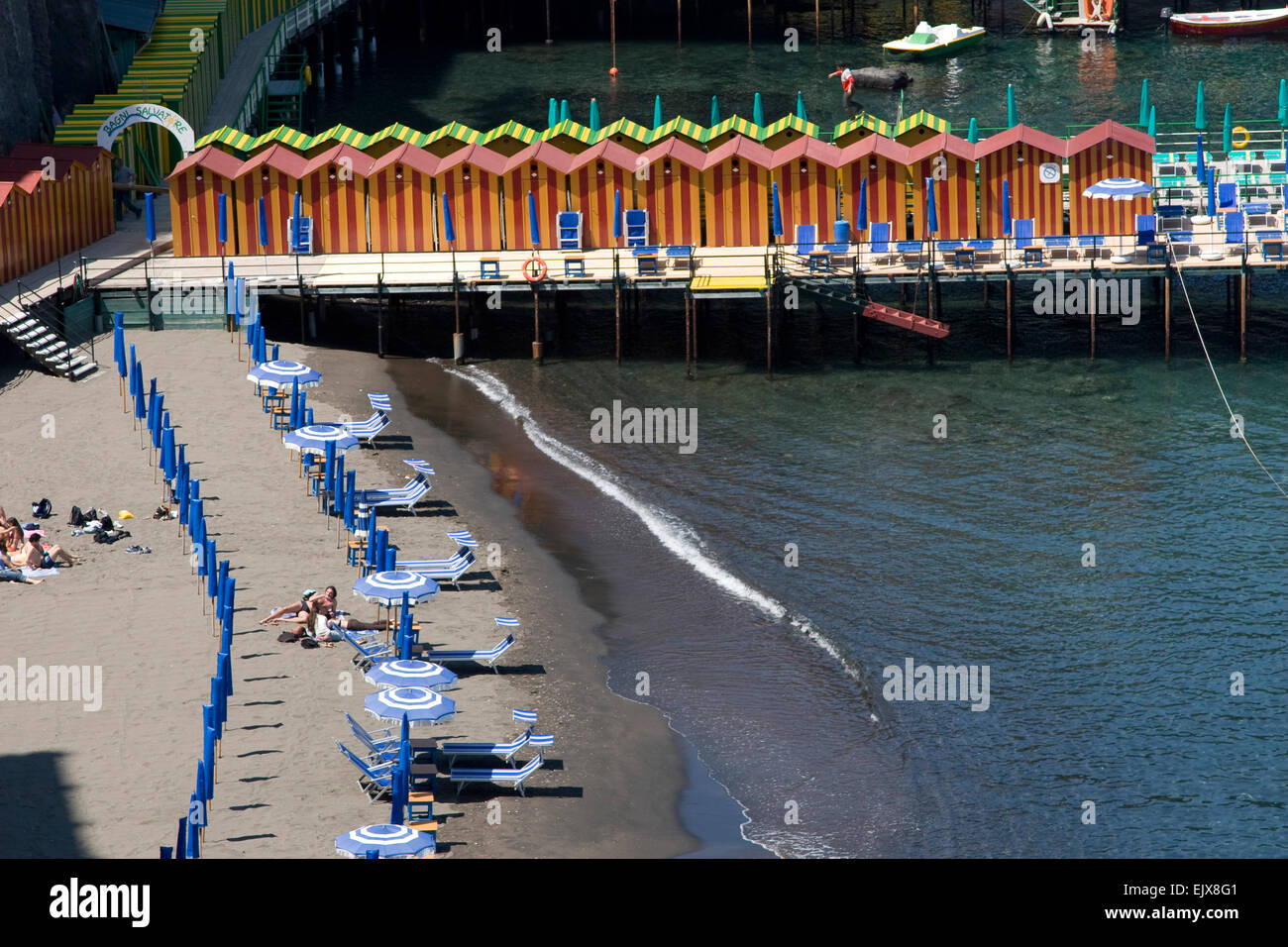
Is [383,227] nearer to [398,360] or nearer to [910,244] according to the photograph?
[398,360]

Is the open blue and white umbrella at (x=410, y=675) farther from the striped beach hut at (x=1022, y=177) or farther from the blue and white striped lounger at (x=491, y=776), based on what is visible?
the striped beach hut at (x=1022, y=177)

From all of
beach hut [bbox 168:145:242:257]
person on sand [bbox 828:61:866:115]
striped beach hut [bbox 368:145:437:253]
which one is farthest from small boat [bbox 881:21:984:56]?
beach hut [bbox 168:145:242:257]

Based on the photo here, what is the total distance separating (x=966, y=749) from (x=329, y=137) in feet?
99.7

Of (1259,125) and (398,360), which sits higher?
(1259,125)

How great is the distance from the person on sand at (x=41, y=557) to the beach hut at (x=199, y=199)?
1953cm

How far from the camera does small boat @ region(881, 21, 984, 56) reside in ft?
261

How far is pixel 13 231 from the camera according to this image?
46.7m

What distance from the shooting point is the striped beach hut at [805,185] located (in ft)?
165

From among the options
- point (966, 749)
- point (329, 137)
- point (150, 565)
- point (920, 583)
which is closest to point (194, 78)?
point (329, 137)

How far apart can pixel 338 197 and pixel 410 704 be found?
28.2 m

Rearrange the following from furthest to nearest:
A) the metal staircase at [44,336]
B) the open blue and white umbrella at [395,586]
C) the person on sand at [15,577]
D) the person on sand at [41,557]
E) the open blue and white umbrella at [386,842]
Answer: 1. the metal staircase at [44,336]
2. the person on sand at [41,557]
3. the person on sand at [15,577]
4. the open blue and white umbrella at [395,586]
5. the open blue and white umbrella at [386,842]

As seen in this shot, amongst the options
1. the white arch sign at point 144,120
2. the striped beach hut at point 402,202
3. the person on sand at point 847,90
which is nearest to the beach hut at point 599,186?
the striped beach hut at point 402,202

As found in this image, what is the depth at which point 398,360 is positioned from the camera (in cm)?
4872

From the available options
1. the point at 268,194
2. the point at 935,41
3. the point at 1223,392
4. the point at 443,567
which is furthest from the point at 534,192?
the point at 935,41
